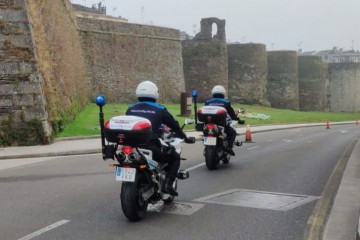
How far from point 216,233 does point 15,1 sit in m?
14.3

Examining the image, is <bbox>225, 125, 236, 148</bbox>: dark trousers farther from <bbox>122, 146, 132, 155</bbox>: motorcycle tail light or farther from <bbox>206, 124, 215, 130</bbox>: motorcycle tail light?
<bbox>122, 146, 132, 155</bbox>: motorcycle tail light

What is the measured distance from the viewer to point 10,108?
1716 centimetres

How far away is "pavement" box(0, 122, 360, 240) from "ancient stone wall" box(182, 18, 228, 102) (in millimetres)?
34427

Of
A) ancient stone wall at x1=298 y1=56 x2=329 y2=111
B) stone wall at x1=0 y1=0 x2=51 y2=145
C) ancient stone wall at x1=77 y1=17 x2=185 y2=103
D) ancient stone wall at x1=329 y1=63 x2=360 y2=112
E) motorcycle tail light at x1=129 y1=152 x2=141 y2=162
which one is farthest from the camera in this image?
ancient stone wall at x1=329 y1=63 x2=360 y2=112

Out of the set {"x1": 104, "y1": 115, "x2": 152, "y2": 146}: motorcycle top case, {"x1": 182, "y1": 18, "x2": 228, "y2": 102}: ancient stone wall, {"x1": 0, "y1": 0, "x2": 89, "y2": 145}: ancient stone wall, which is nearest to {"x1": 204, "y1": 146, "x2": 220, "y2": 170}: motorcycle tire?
{"x1": 104, "y1": 115, "x2": 152, "y2": 146}: motorcycle top case

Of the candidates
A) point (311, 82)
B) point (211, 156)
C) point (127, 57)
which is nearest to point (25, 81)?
point (211, 156)

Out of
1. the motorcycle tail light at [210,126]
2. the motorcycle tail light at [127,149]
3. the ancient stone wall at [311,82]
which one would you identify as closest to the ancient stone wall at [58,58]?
the motorcycle tail light at [210,126]

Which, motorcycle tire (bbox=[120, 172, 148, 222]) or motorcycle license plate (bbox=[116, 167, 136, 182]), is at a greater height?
motorcycle license plate (bbox=[116, 167, 136, 182])

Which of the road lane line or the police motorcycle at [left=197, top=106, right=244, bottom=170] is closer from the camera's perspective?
the road lane line

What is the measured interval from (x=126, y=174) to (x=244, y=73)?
172 ft

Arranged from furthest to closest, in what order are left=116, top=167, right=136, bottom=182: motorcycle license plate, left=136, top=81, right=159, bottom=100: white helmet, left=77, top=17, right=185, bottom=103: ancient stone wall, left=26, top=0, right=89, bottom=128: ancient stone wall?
left=77, top=17, right=185, bottom=103: ancient stone wall < left=26, top=0, right=89, bottom=128: ancient stone wall < left=136, top=81, right=159, bottom=100: white helmet < left=116, top=167, right=136, bottom=182: motorcycle license plate

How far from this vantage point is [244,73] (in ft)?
191

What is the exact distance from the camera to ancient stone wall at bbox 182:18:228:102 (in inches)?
2135

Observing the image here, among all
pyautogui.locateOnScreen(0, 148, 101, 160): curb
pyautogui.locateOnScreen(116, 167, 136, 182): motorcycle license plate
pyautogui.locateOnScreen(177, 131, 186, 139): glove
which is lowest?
pyautogui.locateOnScreen(0, 148, 101, 160): curb
